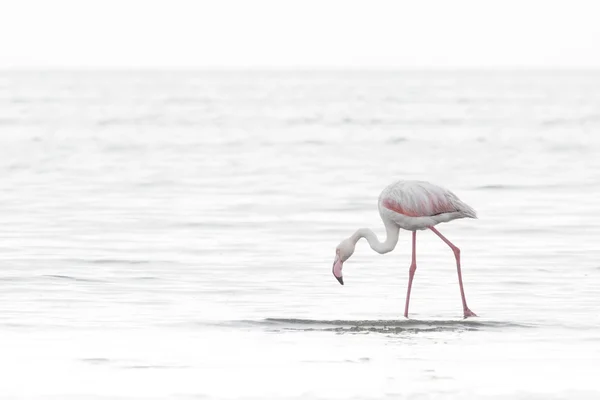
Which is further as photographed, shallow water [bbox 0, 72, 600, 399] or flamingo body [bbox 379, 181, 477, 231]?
flamingo body [bbox 379, 181, 477, 231]

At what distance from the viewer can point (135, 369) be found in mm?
9797

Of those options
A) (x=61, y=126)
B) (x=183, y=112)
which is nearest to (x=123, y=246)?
(x=61, y=126)

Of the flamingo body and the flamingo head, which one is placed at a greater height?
the flamingo body

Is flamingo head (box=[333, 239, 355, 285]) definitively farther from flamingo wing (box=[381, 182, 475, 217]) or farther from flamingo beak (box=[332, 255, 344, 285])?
flamingo wing (box=[381, 182, 475, 217])

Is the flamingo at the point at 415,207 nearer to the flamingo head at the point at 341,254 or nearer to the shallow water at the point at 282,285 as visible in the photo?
the flamingo head at the point at 341,254

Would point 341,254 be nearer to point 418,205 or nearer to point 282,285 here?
point 418,205

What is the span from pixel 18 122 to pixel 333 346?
187 ft

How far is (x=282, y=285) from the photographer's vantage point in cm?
1457

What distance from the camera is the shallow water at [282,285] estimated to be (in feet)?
31.5

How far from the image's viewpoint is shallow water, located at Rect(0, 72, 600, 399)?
31.5ft

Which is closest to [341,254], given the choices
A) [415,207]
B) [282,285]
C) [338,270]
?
[338,270]

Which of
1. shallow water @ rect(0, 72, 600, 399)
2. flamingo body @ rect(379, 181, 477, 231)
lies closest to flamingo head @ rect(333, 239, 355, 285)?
shallow water @ rect(0, 72, 600, 399)

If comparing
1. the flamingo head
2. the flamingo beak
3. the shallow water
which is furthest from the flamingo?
the shallow water

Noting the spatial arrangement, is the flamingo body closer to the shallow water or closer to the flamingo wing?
the flamingo wing
